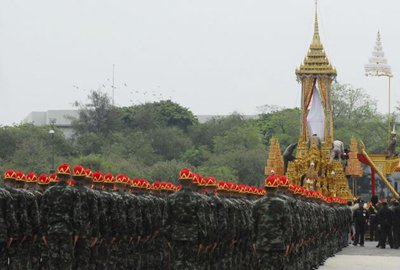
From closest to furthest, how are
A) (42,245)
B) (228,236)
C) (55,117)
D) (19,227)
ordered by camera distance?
1. (42,245)
2. (19,227)
3. (228,236)
4. (55,117)

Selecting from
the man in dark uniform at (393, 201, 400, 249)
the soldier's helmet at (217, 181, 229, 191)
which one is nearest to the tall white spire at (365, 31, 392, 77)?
the man in dark uniform at (393, 201, 400, 249)

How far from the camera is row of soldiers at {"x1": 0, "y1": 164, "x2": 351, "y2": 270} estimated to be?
14.3m

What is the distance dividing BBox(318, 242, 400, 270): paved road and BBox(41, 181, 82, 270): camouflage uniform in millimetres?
10405

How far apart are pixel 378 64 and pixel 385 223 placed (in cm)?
2993

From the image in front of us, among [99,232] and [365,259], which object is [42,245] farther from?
[365,259]

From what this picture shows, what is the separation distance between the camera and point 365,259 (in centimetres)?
2778

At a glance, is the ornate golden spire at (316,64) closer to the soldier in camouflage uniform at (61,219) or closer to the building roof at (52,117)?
the soldier in camouflage uniform at (61,219)

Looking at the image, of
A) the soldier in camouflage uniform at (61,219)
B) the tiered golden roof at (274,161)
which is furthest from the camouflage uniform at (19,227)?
the tiered golden roof at (274,161)

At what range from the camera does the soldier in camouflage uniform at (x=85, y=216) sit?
47.5 feet

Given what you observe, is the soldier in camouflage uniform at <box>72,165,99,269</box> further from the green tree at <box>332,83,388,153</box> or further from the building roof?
the building roof

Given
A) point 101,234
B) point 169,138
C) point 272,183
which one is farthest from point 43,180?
point 169,138

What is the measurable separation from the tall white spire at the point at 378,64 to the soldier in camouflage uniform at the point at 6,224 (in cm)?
5036

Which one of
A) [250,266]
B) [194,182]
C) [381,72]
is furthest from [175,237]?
[381,72]

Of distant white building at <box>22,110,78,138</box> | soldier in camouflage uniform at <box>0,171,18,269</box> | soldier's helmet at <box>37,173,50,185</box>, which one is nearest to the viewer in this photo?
soldier in camouflage uniform at <box>0,171,18,269</box>
